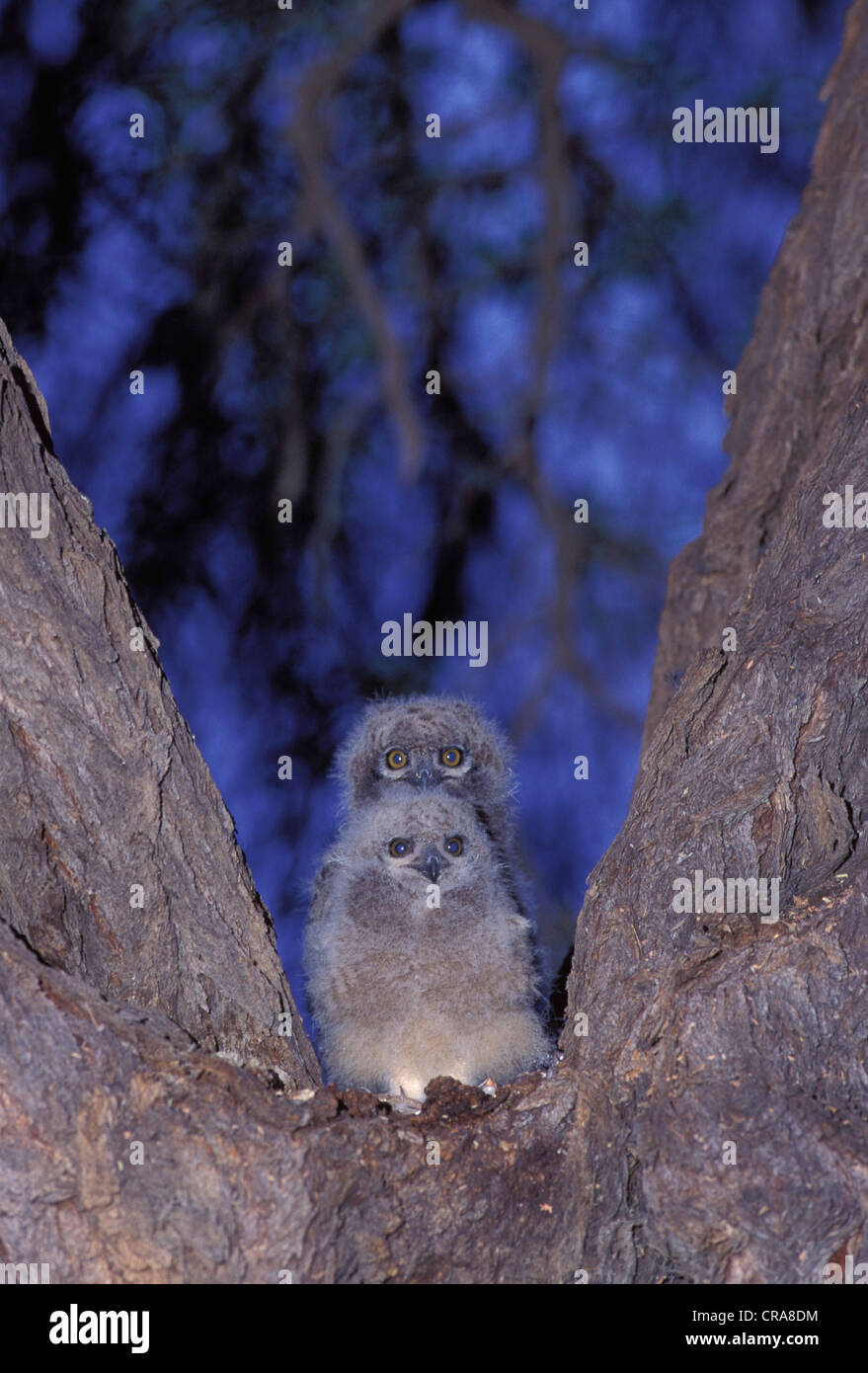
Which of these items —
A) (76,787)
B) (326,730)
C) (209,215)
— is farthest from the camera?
(326,730)

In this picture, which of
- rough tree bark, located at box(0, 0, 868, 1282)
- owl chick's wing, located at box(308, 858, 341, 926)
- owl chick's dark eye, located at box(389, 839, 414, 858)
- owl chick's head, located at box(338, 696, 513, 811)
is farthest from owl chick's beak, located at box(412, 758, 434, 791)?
rough tree bark, located at box(0, 0, 868, 1282)

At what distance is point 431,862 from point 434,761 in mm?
592

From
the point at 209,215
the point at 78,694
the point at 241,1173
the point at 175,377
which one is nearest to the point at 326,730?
the point at 175,377

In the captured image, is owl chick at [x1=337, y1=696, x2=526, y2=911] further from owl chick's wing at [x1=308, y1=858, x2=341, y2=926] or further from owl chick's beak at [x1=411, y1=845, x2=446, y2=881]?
owl chick's beak at [x1=411, y1=845, x2=446, y2=881]

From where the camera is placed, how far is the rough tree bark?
1684 millimetres

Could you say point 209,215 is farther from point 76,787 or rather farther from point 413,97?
point 76,787

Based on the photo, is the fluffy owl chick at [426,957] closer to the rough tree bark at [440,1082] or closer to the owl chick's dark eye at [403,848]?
the owl chick's dark eye at [403,848]

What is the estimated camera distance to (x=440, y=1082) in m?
2.01

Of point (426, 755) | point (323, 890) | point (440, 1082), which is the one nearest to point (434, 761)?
point (426, 755)

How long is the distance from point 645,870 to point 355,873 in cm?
79

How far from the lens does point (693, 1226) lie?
5.62 ft

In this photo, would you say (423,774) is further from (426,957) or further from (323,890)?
(426,957)

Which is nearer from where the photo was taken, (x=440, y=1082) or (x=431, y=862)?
(x=440, y=1082)

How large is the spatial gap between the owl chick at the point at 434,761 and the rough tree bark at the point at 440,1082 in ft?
2.91
